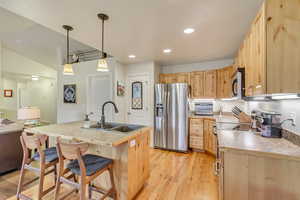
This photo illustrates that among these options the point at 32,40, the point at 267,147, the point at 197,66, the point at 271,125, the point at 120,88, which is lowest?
the point at 267,147

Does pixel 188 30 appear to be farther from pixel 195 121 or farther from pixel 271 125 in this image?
pixel 195 121

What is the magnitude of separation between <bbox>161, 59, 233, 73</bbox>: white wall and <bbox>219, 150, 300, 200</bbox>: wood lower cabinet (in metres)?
3.14

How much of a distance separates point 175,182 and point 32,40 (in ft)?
18.4

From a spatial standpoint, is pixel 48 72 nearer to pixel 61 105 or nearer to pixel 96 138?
pixel 61 105

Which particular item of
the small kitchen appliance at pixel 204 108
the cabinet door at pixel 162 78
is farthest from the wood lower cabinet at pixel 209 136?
the cabinet door at pixel 162 78

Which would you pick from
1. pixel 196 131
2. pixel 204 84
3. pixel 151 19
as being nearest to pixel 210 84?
pixel 204 84

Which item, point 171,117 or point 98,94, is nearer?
point 171,117

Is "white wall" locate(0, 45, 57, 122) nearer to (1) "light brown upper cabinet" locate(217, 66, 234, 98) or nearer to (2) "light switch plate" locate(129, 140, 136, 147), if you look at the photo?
(2) "light switch plate" locate(129, 140, 136, 147)

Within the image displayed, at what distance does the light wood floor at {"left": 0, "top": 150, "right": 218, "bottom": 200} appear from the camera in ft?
6.22

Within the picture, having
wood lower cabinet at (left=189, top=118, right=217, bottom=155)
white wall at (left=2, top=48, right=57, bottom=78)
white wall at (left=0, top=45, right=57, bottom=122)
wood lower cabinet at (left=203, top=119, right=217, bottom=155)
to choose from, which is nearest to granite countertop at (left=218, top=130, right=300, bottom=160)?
wood lower cabinet at (left=203, top=119, right=217, bottom=155)

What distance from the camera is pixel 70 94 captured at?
14.5 feet

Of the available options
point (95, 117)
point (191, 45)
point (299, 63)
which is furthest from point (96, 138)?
point (95, 117)

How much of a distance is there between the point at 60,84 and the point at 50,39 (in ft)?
4.56

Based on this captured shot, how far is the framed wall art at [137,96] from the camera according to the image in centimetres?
403
